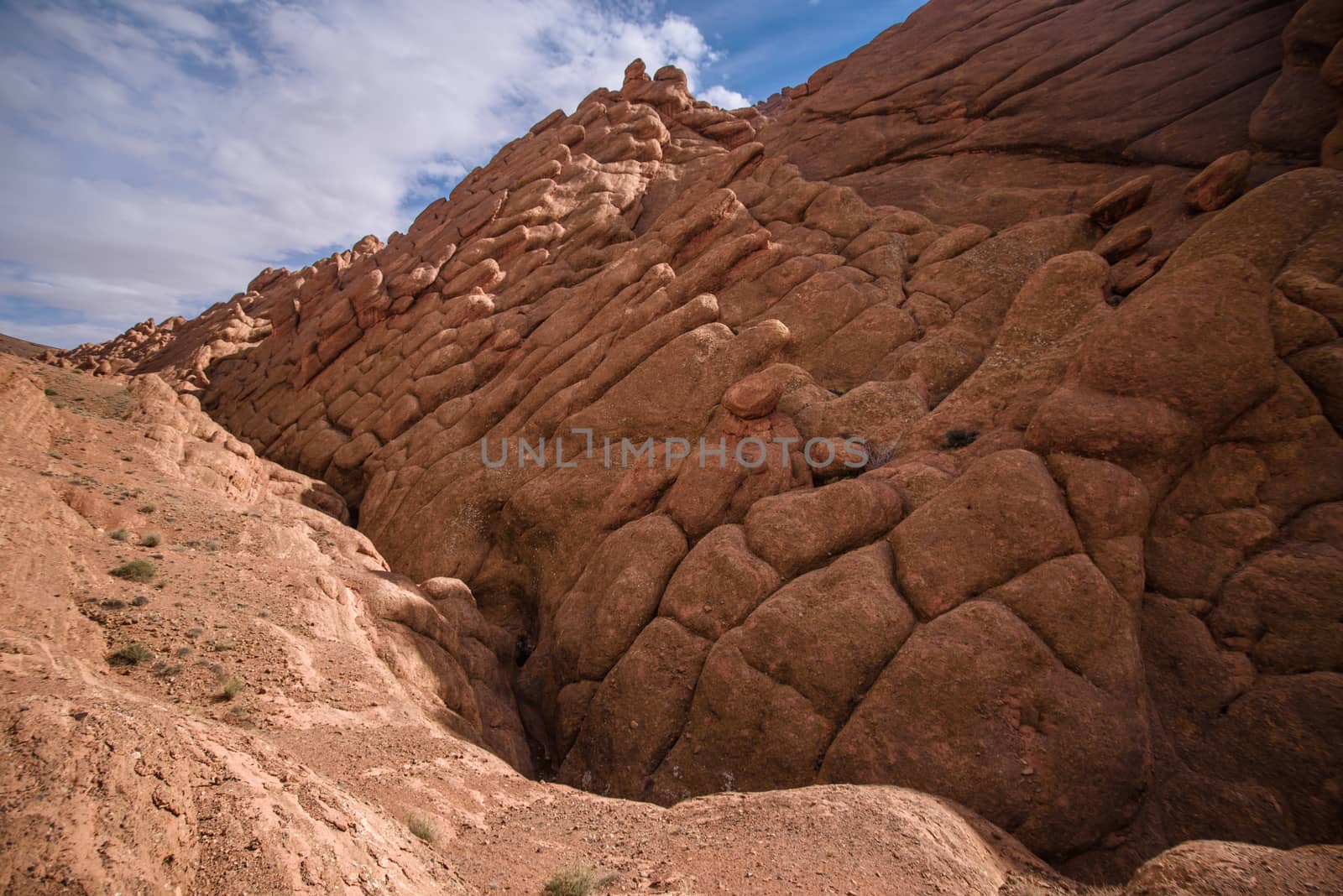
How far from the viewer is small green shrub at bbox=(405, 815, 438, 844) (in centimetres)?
823

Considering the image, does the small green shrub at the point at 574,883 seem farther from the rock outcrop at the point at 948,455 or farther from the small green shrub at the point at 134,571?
the small green shrub at the point at 134,571

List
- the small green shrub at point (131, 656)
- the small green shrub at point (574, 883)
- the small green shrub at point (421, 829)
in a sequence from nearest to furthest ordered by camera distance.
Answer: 1. the small green shrub at point (574, 883)
2. the small green shrub at point (421, 829)
3. the small green shrub at point (131, 656)

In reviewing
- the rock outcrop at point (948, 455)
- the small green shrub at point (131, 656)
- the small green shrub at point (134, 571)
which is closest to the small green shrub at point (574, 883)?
the rock outcrop at point (948, 455)

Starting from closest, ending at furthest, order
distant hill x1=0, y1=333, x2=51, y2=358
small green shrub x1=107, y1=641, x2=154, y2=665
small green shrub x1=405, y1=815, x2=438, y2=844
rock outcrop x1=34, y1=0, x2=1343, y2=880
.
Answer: small green shrub x1=405, y1=815, x2=438, y2=844 → small green shrub x1=107, y1=641, x2=154, y2=665 → rock outcrop x1=34, y1=0, x2=1343, y2=880 → distant hill x1=0, y1=333, x2=51, y2=358

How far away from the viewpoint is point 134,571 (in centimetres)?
1264

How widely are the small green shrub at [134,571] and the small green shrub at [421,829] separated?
9.32m

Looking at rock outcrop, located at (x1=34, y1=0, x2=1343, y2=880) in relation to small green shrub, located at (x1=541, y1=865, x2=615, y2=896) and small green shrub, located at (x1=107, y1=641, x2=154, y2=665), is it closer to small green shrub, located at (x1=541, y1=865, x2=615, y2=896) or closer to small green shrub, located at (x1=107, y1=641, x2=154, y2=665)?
small green shrub, located at (x1=541, y1=865, x2=615, y2=896)

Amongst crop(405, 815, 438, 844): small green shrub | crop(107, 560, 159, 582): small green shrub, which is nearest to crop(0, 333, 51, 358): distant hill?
crop(107, 560, 159, 582): small green shrub

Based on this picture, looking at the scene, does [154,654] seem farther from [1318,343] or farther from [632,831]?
[1318,343]

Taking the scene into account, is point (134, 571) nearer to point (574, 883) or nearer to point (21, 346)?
point (574, 883)

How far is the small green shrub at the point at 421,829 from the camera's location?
27.0ft

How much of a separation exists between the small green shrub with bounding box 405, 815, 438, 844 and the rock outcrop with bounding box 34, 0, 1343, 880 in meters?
7.13

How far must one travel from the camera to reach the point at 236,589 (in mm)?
14031

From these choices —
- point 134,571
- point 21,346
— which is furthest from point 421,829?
point 21,346
